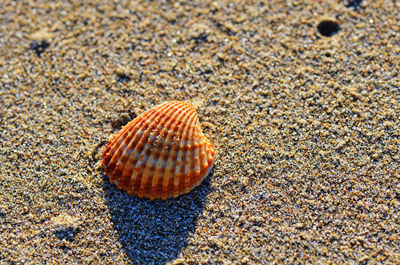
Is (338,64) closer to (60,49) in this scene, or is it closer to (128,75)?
(128,75)

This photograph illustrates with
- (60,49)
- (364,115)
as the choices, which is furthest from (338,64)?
(60,49)

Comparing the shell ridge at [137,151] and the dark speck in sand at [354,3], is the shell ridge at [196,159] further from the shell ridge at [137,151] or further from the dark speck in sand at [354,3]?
the dark speck in sand at [354,3]

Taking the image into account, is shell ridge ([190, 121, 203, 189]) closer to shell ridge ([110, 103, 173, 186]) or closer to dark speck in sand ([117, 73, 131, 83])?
shell ridge ([110, 103, 173, 186])

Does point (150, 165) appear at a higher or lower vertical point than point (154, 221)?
higher

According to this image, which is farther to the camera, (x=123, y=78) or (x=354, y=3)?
(x=354, y=3)

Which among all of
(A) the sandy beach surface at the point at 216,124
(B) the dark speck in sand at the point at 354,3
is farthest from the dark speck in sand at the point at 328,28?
(B) the dark speck in sand at the point at 354,3

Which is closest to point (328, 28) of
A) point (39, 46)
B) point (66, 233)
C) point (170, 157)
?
point (170, 157)

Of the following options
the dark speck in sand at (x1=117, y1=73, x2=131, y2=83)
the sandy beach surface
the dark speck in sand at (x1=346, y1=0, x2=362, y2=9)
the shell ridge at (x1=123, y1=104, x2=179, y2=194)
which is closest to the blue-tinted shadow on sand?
the sandy beach surface

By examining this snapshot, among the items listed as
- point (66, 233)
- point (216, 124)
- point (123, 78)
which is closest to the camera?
point (66, 233)

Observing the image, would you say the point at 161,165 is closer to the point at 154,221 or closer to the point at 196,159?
the point at 196,159
